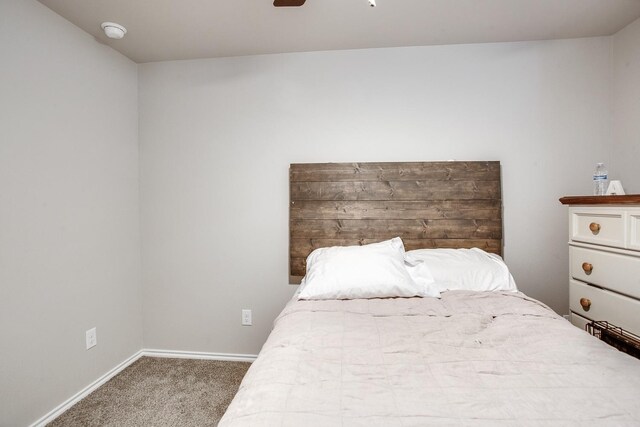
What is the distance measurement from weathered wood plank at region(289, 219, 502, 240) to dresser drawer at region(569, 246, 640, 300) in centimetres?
49

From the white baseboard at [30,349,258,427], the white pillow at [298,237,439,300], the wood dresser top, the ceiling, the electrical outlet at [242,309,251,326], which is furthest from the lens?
the electrical outlet at [242,309,251,326]

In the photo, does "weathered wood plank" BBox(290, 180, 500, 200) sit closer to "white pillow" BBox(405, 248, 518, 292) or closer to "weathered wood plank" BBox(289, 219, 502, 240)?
"weathered wood plank" BBox(289, 219, 502, 240)

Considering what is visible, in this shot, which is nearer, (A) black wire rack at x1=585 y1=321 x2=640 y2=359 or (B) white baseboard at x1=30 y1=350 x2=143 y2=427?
(A) black wire rack at x1=585 y1=321 x2=640 y2=359

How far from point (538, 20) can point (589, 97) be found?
0.71 metres

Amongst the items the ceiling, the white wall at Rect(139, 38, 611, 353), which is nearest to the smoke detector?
the ceiling

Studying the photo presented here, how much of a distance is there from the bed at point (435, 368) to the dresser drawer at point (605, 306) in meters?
0.42

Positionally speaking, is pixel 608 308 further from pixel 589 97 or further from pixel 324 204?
pixel 324 204

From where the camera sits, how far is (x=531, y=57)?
2.36 meters

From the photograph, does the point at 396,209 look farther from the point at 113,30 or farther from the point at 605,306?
the point at 113,30

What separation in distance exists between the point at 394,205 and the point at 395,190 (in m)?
0.11

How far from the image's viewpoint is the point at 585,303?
1851mm

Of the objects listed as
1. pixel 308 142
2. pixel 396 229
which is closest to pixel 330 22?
pixel 308 142

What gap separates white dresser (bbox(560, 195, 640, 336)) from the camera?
62.5 inches

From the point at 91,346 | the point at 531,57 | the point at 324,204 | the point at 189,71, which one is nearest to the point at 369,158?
the point at 324,204
